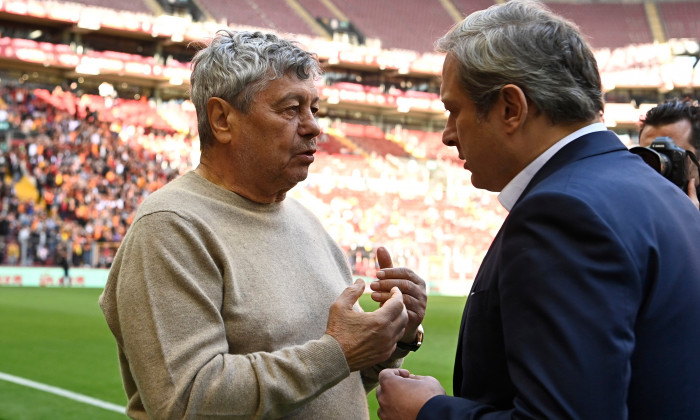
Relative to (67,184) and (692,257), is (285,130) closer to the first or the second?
(692,257)

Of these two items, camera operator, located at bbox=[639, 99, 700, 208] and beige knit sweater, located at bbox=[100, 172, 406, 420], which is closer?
beige knit sweater, located at bbox=[100, 172, 406, 420]

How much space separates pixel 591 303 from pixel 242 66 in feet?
4.66

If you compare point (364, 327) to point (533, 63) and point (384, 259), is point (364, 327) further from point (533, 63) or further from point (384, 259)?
point (533, 63)

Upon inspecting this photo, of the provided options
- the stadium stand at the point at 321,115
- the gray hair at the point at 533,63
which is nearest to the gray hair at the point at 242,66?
the gray hair at the point at 533,63

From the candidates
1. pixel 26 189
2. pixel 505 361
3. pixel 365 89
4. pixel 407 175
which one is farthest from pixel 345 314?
pixel 365 89

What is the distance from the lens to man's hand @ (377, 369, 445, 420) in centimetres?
181

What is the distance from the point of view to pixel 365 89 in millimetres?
39250

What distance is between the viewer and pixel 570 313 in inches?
57.1

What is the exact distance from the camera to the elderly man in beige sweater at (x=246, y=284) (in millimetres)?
2199

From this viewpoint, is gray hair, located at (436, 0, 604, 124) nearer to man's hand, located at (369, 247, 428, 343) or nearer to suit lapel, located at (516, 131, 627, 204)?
suit lapel, located at (516, 131, 627, 204)

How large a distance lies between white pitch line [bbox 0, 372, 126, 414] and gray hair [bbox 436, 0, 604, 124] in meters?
5.68

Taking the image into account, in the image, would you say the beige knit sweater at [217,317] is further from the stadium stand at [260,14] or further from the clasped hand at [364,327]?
the stadium stand at [260,14]

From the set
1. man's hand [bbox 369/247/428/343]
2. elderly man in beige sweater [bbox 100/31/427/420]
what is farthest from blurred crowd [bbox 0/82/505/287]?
man's hand [bbox 369/247/428/343]

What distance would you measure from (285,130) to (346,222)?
1059 inches
